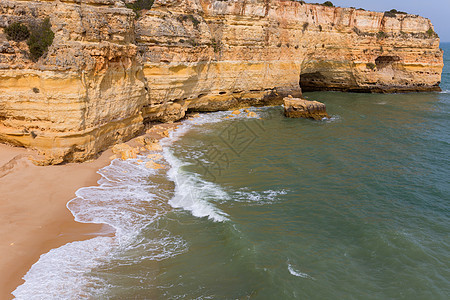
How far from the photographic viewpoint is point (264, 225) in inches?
456

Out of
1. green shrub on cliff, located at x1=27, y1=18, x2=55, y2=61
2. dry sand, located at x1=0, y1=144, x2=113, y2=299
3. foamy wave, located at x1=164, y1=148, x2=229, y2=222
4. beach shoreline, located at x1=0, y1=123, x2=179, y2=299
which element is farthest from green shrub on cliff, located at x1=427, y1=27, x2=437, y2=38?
green shrub on cliff, located at x1=27, y1=18, x2=55, y2=61

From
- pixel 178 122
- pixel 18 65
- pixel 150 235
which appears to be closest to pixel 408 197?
pixel 150 235

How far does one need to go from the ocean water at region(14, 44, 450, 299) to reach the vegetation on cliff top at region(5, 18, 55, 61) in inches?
242

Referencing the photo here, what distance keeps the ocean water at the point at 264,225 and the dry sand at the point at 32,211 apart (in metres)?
0.41

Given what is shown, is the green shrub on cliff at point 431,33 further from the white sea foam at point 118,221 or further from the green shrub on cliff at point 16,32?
the green shrub on cliff at point 16,32

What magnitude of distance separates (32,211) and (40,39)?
7.85m

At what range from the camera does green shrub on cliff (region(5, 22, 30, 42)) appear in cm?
1406

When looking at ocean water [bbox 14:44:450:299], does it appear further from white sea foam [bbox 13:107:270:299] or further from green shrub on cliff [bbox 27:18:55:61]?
green shrub on cliff [bbox 27:18:55:61]

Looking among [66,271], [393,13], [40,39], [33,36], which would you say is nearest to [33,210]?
[66,271]

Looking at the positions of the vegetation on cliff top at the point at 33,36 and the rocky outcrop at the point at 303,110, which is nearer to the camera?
the vegetation on cliff top at the point at 33,36

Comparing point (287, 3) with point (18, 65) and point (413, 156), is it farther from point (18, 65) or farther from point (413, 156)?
point (18, 65)

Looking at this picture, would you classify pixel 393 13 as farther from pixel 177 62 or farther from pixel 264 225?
pixel 264 225

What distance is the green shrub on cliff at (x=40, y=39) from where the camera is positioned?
46.2 ft

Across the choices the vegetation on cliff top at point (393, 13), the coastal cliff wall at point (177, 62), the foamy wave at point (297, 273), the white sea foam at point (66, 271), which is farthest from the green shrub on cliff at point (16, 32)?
the vegetation on cliff top at point (393, 13)
